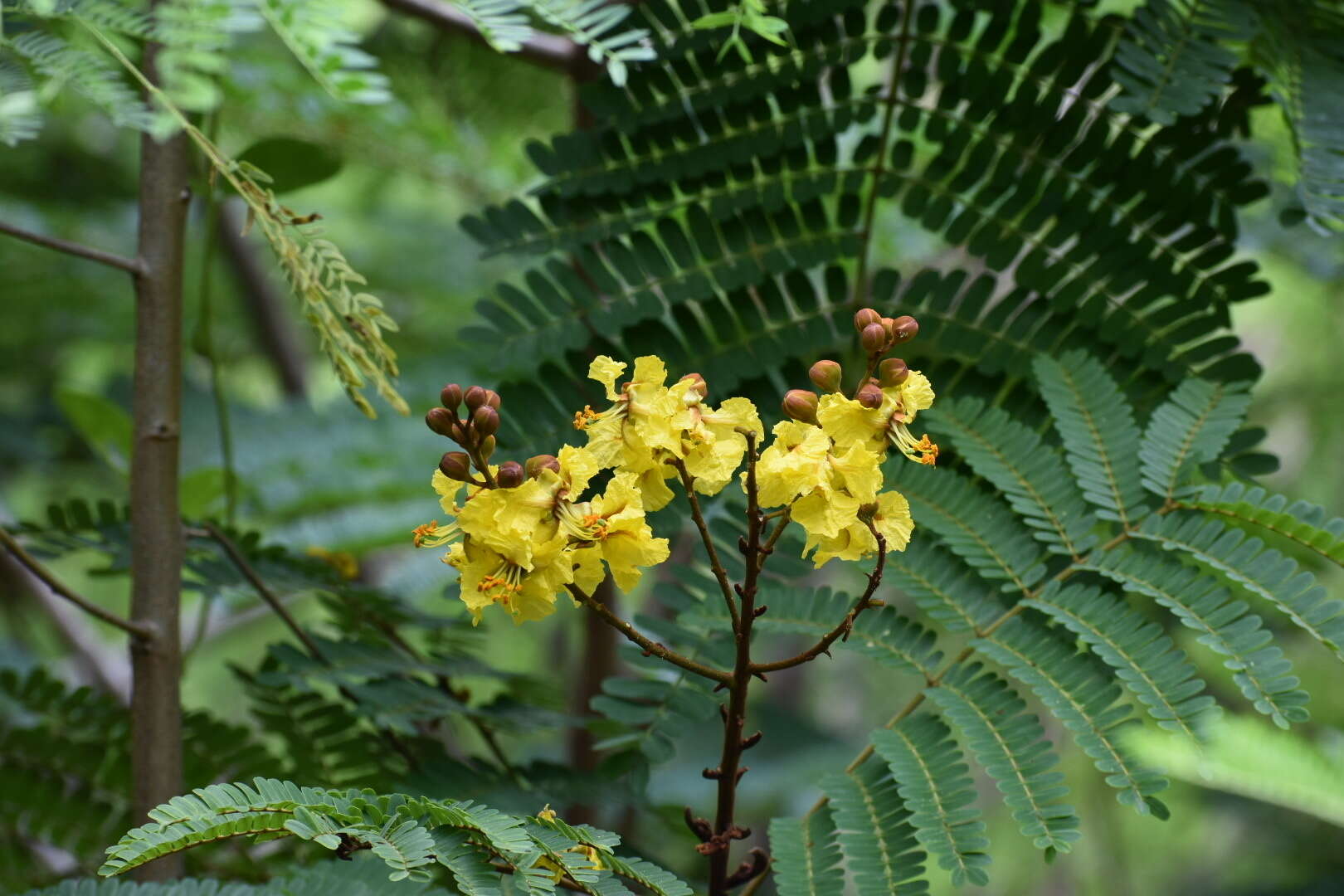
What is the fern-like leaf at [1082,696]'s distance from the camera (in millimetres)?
646

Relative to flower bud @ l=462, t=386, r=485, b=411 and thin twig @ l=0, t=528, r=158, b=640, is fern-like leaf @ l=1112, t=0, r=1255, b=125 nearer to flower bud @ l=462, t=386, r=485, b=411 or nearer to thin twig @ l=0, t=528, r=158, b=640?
flower bud @ l=462, t=386, r=485, b=411

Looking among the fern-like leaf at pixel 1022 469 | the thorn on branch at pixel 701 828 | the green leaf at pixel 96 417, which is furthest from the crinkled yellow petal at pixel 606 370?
the green leaf at pixel 96 417

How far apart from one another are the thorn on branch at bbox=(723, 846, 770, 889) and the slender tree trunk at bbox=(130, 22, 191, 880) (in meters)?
0.41

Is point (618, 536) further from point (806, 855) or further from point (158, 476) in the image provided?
point (158, 476)

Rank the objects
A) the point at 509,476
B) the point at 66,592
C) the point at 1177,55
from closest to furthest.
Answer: the point at 509,476, the point at 66,592, the point at 1177,55

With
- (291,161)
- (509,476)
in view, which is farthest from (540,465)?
(291,161)

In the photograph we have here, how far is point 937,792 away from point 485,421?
1.24ft

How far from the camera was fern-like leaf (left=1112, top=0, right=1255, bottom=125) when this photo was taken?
0.82m

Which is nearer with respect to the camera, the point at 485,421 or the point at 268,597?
the point at 485,421

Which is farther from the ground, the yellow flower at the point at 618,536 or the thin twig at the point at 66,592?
the yellow flower at the point at 618,536

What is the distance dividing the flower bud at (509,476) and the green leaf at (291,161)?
1.49 feet

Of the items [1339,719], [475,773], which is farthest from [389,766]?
[1339,719]

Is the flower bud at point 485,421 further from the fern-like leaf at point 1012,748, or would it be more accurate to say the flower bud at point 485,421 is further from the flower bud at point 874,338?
the fern-like leaf at point 1012,748

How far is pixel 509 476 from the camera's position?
513 mm
